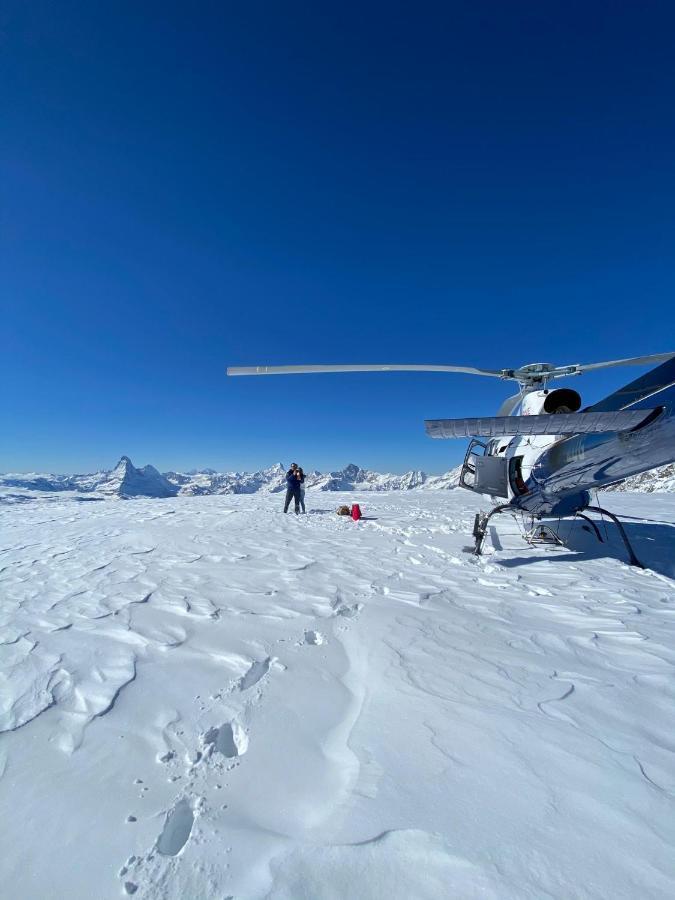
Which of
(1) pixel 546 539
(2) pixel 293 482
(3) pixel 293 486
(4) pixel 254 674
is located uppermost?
(2) pixel 293 482

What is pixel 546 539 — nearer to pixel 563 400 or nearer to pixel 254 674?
pixel 563 400

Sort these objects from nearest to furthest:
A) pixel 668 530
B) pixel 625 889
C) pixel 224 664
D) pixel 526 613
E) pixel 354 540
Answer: pixel 625 889, pixel 224 664, pixel 526 613, pixel 354 540, pixel 668 530

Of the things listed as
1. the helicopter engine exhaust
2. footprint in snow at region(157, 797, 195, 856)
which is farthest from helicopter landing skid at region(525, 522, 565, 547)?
footprint in snow at region(157, 797, 195, 856)

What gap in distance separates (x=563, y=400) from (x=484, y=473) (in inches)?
112

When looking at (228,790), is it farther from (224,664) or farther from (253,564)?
(253,564)

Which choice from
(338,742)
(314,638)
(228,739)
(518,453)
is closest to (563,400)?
(518,453)

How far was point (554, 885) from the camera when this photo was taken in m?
1.52

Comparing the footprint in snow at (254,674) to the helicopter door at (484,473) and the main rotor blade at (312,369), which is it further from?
the helicopter door at (484,473)

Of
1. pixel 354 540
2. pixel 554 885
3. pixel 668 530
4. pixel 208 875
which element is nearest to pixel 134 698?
pixel 208 875

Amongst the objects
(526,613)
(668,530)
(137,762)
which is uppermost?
Result: (668,530)

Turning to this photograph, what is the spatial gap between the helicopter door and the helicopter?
0.09ft

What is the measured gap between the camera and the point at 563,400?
24.6ft

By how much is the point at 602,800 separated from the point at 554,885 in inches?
25.2

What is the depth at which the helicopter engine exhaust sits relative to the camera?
24.5 ft
